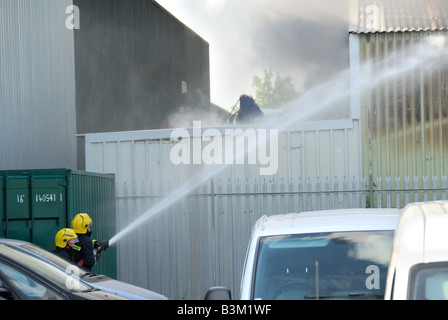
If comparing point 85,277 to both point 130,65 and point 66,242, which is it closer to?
point 66,242

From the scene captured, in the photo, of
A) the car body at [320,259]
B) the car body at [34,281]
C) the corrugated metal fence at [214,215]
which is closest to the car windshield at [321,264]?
the car body at [320,259]

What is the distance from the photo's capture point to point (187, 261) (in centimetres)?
1205

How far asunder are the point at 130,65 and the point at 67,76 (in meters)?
3.76

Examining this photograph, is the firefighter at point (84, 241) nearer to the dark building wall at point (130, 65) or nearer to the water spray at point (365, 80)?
the water spray at point (365, 80)

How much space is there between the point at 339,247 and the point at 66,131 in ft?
39.1

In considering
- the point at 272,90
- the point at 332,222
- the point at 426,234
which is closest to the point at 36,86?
the point at 332,222

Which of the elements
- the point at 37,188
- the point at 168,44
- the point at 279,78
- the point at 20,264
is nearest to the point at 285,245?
the point at 20,264

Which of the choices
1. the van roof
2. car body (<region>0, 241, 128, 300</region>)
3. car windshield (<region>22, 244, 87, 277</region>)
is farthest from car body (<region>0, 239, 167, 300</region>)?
the van roof

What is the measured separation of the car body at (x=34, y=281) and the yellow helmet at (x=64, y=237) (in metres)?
1.21

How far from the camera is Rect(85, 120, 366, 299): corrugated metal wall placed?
11.8 meters

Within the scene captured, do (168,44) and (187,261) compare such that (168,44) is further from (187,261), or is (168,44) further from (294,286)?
(294,286)

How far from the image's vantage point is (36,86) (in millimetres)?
15609

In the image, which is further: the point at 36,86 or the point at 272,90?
the point at 272,90

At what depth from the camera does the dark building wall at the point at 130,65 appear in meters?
17.0
